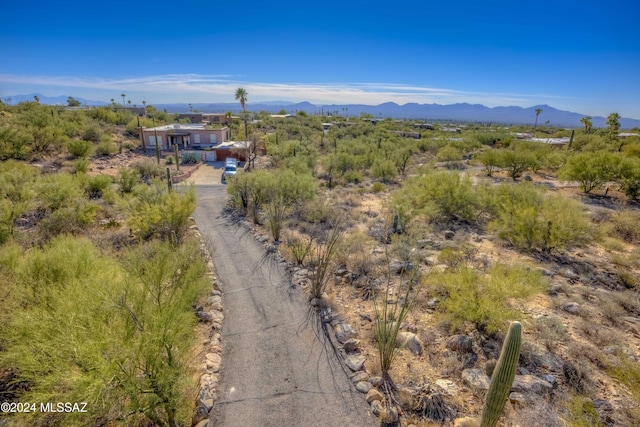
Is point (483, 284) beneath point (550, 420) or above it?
above

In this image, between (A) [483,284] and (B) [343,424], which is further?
(A) [483,284]

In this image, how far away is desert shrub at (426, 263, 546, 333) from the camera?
855 cm

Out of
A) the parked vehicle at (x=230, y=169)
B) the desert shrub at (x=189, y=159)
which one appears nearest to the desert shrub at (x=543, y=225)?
the parked vehicle at (x=230, y=169)

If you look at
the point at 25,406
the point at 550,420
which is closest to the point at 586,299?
the point at 550,420

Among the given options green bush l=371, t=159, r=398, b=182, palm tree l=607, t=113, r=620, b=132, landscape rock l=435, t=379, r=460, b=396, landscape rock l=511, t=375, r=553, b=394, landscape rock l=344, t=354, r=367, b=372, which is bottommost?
landscape rock l=344, t=354, r=367, b=372

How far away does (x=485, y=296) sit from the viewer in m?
8.95

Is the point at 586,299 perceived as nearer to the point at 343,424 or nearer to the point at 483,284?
the point at 483,284

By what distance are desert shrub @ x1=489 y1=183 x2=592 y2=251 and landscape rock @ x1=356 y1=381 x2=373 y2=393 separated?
10815 mm

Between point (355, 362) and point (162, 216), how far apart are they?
10766 millimetres

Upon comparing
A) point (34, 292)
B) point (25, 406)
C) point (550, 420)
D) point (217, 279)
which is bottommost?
point (217, 279)

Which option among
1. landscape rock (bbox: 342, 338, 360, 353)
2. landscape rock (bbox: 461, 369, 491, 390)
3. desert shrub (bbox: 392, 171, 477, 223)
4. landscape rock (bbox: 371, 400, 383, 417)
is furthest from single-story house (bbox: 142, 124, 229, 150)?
landscape rock (bbox: 461, 369, 491, 390)

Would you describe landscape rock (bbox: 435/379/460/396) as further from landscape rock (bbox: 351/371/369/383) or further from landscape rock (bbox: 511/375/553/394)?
landscape rock (bbox: 351/371/369/383)

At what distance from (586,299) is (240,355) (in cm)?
1113

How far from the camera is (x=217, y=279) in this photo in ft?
39.5
